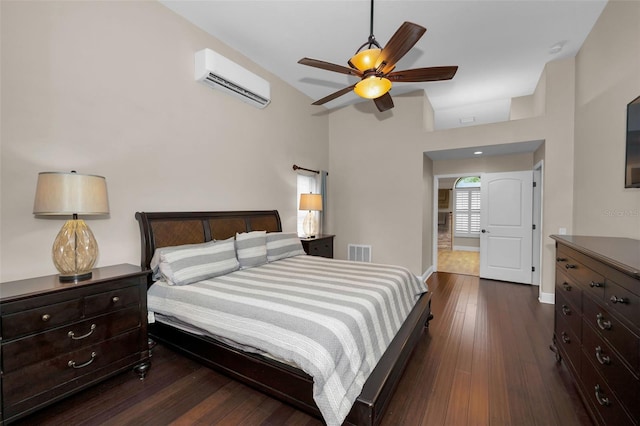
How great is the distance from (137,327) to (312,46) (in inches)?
142

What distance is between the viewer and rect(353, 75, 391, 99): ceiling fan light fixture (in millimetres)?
2289

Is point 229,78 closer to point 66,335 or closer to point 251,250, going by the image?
point 251,250

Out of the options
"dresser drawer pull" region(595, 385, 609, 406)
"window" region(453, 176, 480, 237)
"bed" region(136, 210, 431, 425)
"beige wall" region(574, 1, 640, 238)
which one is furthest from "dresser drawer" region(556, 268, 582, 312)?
"window" region(453, 176, 480, 237)

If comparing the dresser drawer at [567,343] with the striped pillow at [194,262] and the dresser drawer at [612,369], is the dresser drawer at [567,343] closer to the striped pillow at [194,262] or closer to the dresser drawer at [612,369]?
the dresser drawer at [612,369]

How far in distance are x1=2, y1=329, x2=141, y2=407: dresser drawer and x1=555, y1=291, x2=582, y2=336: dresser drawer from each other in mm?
3221

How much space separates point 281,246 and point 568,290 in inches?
109

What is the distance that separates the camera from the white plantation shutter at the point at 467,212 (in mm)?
8641

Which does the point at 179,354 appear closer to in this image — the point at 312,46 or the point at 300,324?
the point at 300,324

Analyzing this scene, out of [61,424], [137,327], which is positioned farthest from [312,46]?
[61,424]

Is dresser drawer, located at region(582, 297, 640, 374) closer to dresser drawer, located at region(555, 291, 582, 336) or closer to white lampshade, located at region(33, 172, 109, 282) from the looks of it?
dresser drawer, located at region(555, 291, 582, 336)

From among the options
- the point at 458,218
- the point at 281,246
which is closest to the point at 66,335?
the point at 281,246

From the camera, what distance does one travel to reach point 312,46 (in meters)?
3.46

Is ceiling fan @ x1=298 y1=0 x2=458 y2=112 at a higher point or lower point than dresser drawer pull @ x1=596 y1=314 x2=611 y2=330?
higher

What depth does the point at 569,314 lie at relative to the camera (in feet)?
6.68
